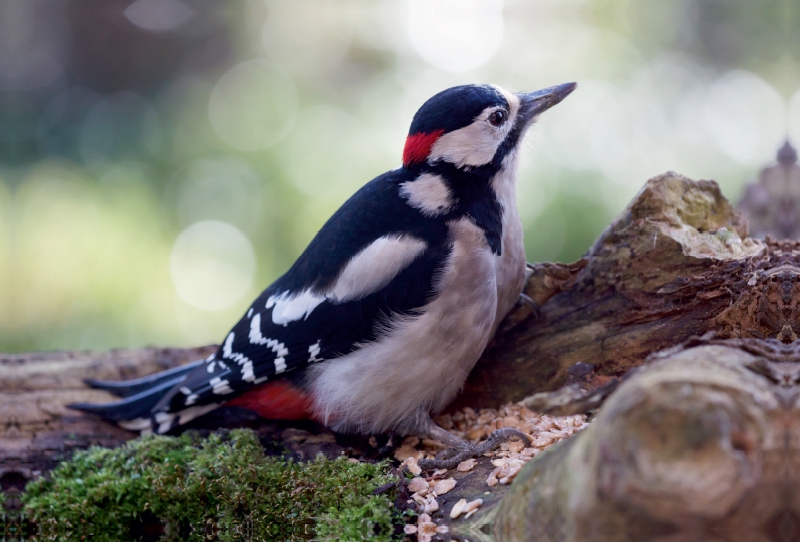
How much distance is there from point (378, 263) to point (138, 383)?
1204mm

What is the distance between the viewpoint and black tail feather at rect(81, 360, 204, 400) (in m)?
2.48

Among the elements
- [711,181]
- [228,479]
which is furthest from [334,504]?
[711,181]

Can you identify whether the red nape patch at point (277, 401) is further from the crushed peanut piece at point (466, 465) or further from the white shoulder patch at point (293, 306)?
the crushed peanut piece at point (466, 465)

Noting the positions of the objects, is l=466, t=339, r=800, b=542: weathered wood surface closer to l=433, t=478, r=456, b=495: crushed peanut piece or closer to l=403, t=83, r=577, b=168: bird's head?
l=433, t=478, r=456, b=495: crushed peanut piece

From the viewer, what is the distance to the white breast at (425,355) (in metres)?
1.91

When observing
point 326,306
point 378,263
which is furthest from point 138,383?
point 378,263

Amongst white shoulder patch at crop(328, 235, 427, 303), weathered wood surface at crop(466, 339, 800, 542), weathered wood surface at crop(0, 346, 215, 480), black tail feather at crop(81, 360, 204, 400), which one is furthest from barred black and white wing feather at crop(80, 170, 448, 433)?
weathered wood surface at crop(466, 339, 800, 542)

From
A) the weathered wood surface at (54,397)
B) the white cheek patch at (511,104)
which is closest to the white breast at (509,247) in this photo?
the white cheek patch at (511,104)

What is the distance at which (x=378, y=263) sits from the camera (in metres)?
1.95

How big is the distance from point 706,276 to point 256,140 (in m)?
3.60

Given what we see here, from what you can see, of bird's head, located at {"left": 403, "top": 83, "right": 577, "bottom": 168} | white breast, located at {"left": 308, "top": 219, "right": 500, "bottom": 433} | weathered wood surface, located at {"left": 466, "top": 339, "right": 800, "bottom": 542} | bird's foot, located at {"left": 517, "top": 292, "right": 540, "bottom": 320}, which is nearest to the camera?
weathered wood surface, located at {"left": 466, "top": 339, "right": 800, "bottom": 542}

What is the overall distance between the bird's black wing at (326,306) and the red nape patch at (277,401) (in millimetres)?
58

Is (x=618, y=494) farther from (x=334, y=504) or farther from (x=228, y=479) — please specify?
(x=228, y=479)

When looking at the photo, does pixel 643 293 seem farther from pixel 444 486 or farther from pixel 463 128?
pixel 444 486
